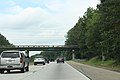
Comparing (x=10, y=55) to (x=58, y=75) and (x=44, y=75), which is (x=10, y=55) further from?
(x=58, y=75)

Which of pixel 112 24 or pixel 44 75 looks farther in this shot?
pixel 112 24

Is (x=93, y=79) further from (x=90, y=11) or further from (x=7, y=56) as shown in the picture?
(x=90, y=11)

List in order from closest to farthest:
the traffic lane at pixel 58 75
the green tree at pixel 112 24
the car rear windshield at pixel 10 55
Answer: the traffic lane at pixel 58 75, the car rear windshield at pixel 10 55, the green tree at pixel 112 24

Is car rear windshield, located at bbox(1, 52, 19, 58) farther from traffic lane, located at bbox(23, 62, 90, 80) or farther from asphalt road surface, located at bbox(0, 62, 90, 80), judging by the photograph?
traffic lane, located at bbox(23, 62, 90, 80)

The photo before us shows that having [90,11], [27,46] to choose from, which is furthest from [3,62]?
[27,46]

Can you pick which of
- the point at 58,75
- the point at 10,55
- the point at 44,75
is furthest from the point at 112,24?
the point at 44,75

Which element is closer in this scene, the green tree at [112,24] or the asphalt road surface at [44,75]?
the asphalt road surface at [44,75]

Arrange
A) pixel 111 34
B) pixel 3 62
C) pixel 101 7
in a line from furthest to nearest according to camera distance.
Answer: pixel 101 7 → pixel 111 34 → pixel 3 62

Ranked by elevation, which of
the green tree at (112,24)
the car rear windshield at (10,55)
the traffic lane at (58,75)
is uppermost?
the green tree at (112,24)

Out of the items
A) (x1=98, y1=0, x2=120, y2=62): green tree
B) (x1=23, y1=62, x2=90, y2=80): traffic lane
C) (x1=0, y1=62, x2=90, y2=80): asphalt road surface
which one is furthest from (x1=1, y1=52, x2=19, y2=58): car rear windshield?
(x1=98, y1=0, x2=120, y2=62): green tree

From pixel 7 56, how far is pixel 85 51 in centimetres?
8612

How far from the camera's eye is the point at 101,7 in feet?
181

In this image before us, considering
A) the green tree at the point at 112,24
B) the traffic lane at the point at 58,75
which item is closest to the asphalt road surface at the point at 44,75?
the traffic lane at the point at 58,75

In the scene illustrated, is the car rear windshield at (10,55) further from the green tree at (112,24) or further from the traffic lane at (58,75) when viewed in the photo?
the green tree at (112,24)
